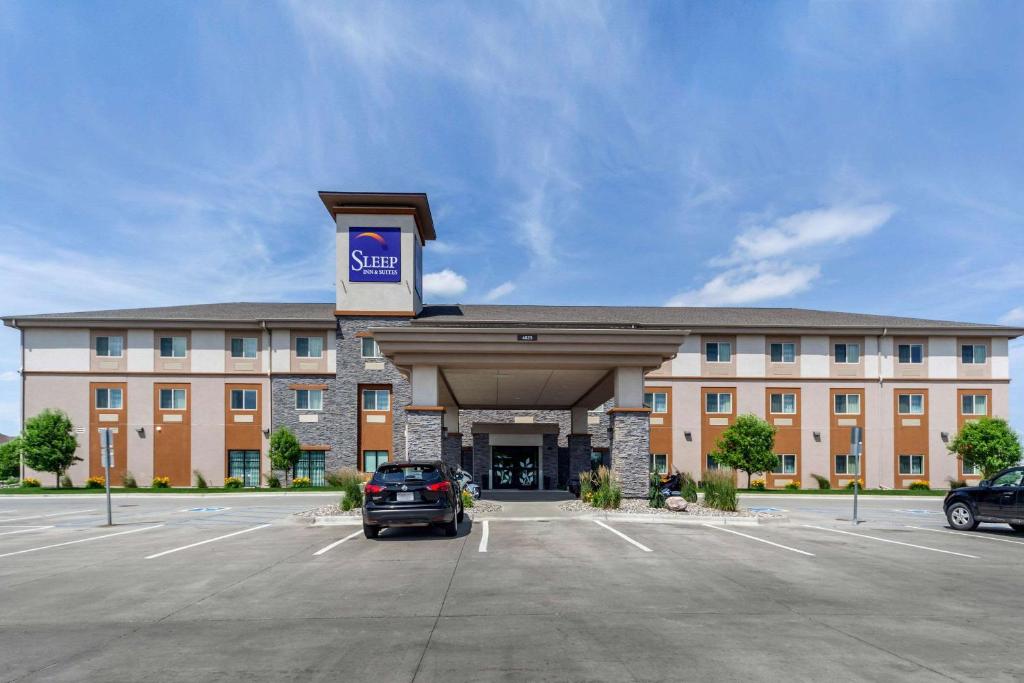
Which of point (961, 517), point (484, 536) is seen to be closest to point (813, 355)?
point (961, 517)

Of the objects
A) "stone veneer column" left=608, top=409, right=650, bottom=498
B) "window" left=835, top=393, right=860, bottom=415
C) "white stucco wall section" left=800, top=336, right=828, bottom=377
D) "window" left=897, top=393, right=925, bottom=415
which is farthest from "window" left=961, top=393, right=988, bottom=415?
"stone veneer column" left=608, top=409, right=650, bottom=498

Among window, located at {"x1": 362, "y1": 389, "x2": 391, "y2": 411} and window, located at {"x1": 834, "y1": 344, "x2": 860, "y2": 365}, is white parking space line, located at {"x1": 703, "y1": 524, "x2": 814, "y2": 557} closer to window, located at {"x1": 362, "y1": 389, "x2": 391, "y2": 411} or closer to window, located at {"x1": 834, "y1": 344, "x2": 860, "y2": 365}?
window, located at {"x1": 362, "y1": 389, "x2": 391, "y2": 411}

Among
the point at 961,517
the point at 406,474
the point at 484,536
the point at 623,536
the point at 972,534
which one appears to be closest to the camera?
the point at 406,474

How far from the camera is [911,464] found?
42.3 meters

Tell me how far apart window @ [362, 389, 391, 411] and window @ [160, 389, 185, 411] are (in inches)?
456

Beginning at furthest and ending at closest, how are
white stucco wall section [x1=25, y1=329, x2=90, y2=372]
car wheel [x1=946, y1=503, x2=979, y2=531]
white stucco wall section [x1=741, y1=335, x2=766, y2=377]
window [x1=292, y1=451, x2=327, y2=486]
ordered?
1. white stucco wall section [x1=741, y1=335, x2=766, y2=377]
2. white stucco wall section [x1=25, y1=329, x2=90, y2=372]
3. window [x1=292, y1=451, x2=327, y2=486]
4. car wheel [x1=946, y1=503, x2=979, y2=531]

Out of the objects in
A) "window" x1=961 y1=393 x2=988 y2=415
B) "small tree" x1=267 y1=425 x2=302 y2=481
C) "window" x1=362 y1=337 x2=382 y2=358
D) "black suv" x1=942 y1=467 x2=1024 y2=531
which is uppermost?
"window" x1=362 y1=337 x2=382 y2=358

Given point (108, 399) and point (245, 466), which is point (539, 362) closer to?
point (245, 466)

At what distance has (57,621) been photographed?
8133 millimetres

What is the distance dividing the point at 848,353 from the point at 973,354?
26.0ft

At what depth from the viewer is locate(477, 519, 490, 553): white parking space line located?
13317mm

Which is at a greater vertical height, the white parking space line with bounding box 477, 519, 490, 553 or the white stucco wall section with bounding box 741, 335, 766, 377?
the white stucco wall section with bounding box 741, 335, 766, 377

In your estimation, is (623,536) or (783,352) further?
(783,352)

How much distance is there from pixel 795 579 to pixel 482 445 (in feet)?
97.5
